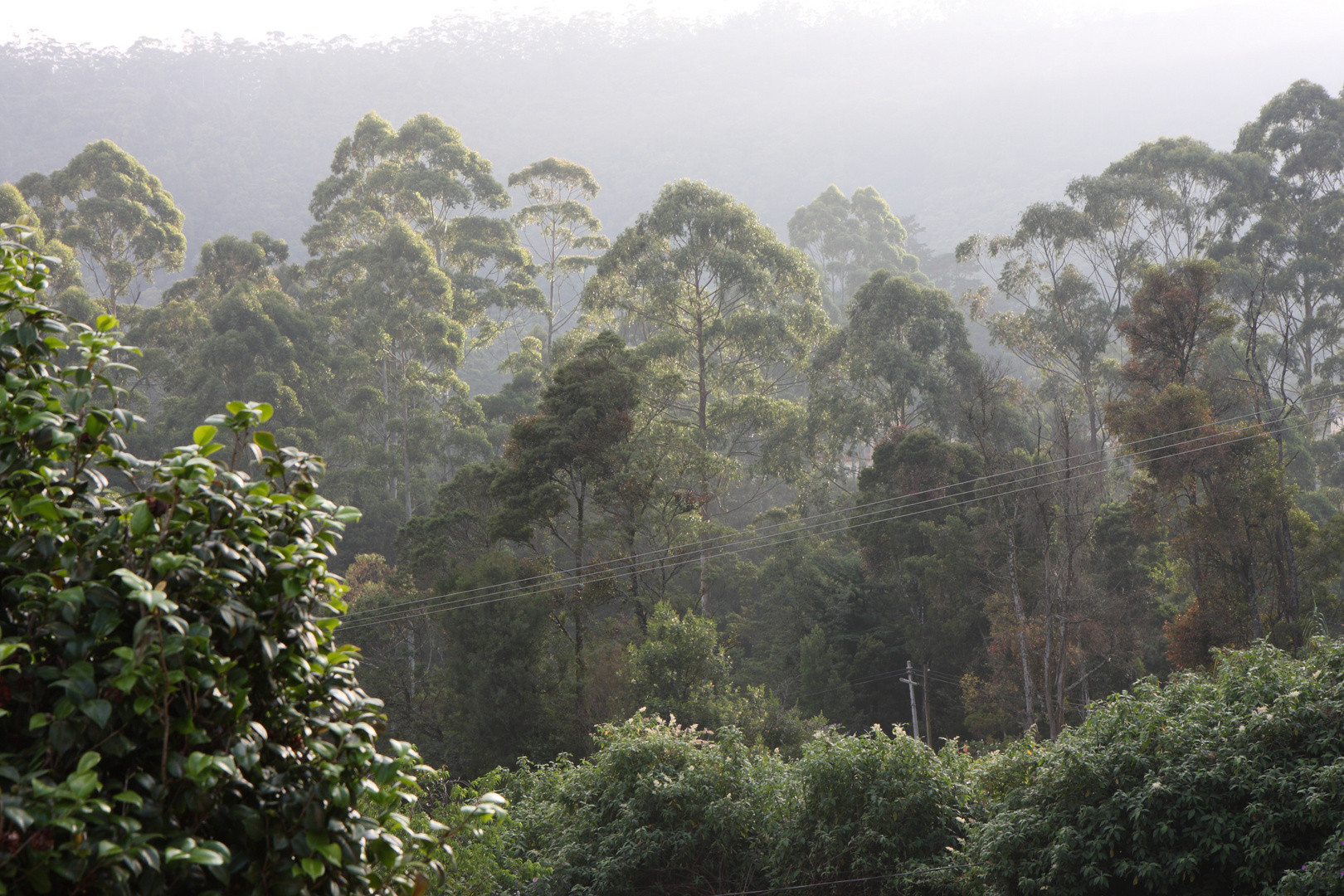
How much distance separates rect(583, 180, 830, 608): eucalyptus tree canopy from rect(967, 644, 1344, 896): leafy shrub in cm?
1879

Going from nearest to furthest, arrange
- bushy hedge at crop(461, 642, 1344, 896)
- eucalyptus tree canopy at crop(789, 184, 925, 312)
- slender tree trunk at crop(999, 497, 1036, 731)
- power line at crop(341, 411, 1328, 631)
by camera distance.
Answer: bushy hedge at crop(461, 642, 1344, 896) < power line at crop(341, 411, 1328, 631) < slender tree trunk at crop(999, 497, 1036, 731) < eucalyptus tree canopy at crop(789, 184, 925, 312)

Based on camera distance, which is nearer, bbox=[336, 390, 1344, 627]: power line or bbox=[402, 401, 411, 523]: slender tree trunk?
bbox=[336, 390, 1344, 627]: power line

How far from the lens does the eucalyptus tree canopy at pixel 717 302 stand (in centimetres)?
2877

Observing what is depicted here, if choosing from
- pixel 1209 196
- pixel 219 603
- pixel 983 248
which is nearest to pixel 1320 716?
pixel 219 603

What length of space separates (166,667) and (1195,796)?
884 cm

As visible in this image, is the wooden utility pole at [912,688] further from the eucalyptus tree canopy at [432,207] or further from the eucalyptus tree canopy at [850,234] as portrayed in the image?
the eucalyptus tree canopy at [850,234]

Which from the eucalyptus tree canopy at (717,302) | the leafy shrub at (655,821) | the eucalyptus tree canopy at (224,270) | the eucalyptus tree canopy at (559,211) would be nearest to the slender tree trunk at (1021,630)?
the eucalyptus tree canopy at (717,302)

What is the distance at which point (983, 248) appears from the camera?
3719 centimetres

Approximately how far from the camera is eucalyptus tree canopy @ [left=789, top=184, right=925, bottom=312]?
58.5 m

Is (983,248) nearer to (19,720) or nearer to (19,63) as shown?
(19,720)

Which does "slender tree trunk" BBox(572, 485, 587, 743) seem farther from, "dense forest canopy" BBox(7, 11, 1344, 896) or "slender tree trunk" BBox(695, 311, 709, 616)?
"slender tree trunk" BBox(695, 311, 709, 616)

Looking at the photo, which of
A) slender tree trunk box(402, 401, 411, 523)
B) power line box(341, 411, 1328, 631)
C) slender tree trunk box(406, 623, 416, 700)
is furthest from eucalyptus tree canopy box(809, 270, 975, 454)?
slender tree trunk box(402, 401, 411, 523)

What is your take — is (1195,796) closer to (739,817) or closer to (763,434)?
(739,817)

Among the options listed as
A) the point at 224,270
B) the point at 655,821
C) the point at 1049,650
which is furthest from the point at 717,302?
the point at 224,270
